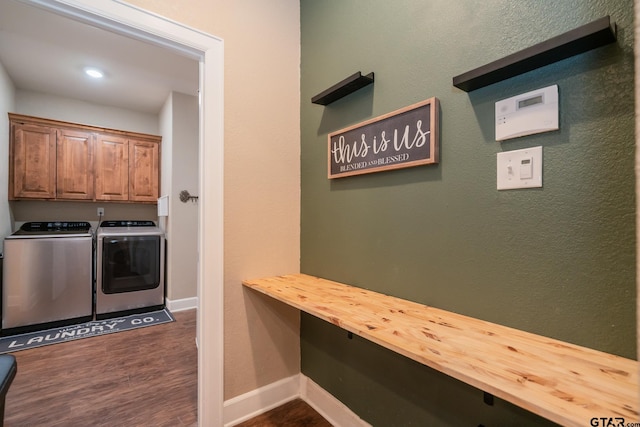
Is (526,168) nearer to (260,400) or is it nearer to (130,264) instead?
(260,400)

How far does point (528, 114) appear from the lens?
91 centimetres

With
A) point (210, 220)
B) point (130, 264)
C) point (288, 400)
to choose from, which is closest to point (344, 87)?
point (210, 220)

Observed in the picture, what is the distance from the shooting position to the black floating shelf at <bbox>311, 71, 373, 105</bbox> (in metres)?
1.42

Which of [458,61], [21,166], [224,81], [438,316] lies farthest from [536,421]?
[21,166]

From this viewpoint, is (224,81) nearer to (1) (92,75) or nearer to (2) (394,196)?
(2) (394,196)

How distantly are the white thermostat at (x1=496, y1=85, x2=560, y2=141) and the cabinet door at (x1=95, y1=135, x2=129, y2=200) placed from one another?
431 centimetres

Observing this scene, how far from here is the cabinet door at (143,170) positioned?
12.6 feet

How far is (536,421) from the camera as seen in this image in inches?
34.3

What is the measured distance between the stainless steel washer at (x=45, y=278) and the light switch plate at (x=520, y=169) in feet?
13.4

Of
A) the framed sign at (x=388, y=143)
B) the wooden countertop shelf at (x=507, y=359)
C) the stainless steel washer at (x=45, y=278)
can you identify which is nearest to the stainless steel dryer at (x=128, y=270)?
the stainless steel washer at (x=45, y=278)

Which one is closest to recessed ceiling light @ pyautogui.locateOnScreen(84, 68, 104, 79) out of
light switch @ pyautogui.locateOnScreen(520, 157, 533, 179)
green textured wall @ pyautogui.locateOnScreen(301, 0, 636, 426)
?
green textured wall @ pyautogui.locateOnScreen(301, 0, 636, 426)

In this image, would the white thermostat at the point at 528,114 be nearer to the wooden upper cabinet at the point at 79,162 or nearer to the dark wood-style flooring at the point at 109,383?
the dark wood-style flooring at the point at 109,383

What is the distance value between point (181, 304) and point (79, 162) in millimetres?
2193

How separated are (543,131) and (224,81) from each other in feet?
5.02
